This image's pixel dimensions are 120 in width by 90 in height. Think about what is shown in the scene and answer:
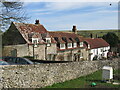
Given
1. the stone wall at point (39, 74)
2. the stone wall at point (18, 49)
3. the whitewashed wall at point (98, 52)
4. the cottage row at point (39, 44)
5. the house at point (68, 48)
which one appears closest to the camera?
the stone wall at point (39, 74)

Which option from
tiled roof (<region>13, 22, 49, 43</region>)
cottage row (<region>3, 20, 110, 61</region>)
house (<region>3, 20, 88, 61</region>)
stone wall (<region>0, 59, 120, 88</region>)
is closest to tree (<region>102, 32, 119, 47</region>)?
cottage row (<region>3, 20, 110, 61</region>)

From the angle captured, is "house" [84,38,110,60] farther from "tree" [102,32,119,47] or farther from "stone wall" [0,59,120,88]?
"stone wall" [0,59,120,88]

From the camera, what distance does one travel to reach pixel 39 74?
12.8 meters

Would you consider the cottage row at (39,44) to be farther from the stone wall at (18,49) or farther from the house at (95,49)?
the house at (95,49)

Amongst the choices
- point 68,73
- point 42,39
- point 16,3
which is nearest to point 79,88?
point 68,73

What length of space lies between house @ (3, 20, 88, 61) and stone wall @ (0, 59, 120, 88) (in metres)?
8.04

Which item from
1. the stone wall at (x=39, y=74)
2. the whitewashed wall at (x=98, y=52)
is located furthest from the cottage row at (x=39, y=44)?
the stone wall at (x=39, y=74)

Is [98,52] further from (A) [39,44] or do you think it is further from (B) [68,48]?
(A) [39,44]

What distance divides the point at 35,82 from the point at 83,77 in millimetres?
6152

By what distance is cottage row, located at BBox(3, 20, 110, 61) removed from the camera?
22.8 m

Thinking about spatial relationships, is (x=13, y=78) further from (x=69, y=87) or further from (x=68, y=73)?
(x=68, y=73)

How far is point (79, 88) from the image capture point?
1287cm

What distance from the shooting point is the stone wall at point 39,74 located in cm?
1068

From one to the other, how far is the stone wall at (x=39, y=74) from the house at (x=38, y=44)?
26.4ft
